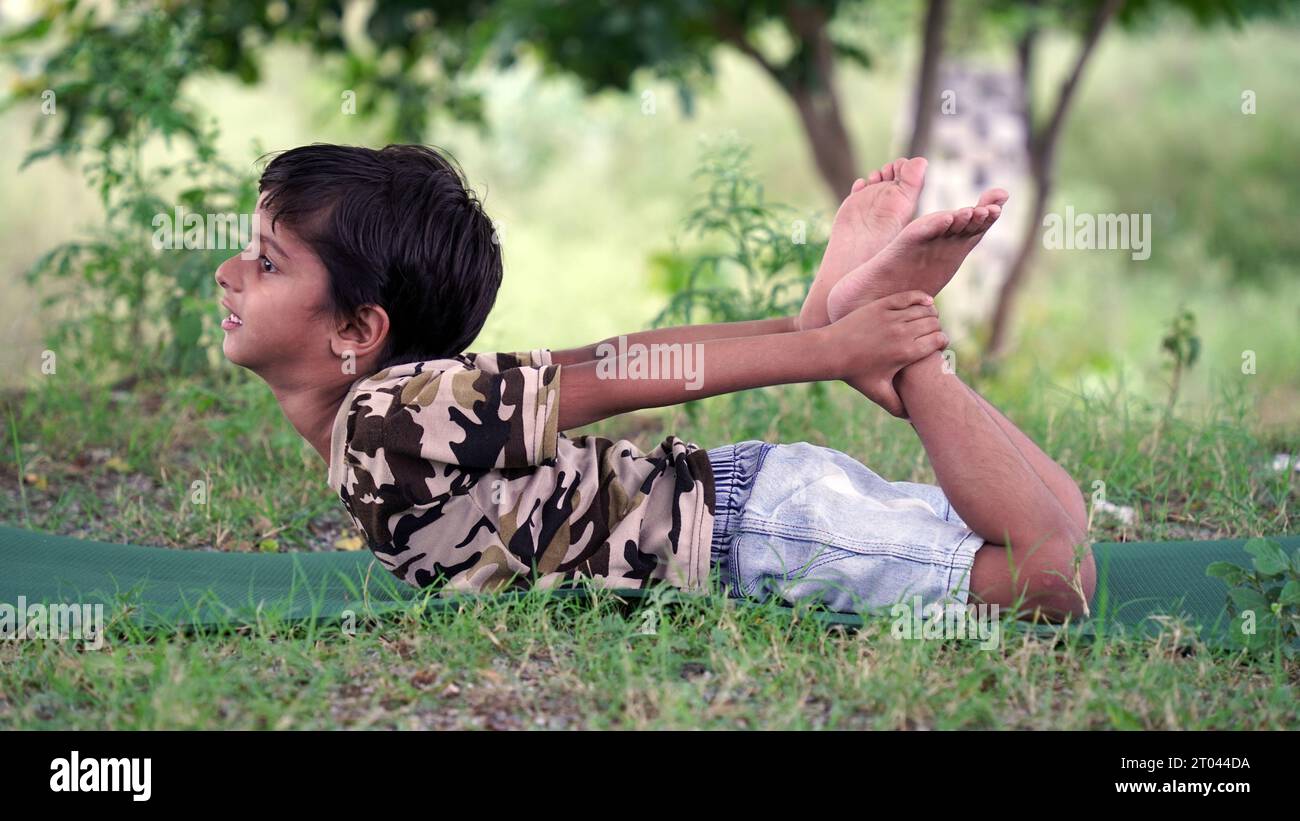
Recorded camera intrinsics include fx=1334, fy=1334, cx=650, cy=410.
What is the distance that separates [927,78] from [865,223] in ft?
12.1

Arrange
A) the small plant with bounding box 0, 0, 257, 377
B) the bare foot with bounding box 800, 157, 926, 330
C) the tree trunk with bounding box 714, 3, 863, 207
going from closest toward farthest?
the bare foot with bounding box 800, 157, 926, 330, the small plant with bounding box 0, 0, 257, 377, the tree trunk with bounding box 714, 3, 863, 207

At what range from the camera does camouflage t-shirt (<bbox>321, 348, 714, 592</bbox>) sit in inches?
86.6

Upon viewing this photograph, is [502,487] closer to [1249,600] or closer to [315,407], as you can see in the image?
[315,407]

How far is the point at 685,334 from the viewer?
2.58m

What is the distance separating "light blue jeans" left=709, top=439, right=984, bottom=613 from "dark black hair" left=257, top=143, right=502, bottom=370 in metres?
0.57

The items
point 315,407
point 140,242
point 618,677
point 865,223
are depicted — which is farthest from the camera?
point 140,242

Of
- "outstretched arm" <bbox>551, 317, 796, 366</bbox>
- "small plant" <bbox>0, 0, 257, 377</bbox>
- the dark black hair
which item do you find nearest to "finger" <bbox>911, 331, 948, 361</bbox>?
"outstretched arm" <bbox>551, 317, 796, 366</bbox>

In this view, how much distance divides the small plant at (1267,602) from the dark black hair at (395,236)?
4.62 ft

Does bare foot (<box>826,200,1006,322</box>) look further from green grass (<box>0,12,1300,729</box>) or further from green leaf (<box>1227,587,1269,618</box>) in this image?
green leaf (<box>1227,587,1269,618</box>)

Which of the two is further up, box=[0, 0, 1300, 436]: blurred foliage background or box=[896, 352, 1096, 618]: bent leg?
box=[0, 0, 1300, 436]: blurred foliage background

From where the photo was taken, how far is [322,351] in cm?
238

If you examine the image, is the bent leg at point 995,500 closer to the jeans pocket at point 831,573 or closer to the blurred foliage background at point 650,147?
the jeans pocket at point 831,573

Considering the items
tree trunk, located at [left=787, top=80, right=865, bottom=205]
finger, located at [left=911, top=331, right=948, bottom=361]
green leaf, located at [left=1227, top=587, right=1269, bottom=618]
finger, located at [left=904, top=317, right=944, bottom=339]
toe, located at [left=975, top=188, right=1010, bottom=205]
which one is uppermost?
tree trunk, located at [left=787, top=80, right=865, bottom=205]

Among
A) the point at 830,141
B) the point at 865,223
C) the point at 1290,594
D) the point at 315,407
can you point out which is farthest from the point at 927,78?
the point at 315,407
